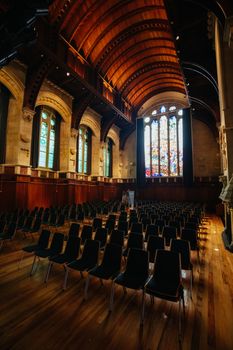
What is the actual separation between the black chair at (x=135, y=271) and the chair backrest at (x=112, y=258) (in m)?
0.21

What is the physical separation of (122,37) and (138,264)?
1439cm

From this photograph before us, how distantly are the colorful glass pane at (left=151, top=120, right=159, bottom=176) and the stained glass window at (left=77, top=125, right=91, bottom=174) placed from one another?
→ 6.90 m

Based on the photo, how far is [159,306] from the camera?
2947 millimetres

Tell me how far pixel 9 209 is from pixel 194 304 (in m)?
9.24

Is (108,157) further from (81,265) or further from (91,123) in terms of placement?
(81,265)

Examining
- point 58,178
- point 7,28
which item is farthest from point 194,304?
point 58,178

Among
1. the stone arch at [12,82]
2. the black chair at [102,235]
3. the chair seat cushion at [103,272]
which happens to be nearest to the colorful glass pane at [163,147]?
the stone arch at [12,82]

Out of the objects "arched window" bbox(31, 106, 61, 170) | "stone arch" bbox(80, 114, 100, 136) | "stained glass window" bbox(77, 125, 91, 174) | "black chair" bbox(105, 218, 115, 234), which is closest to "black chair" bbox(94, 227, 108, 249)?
"black chair" bbox(105, 218, 115, 234)

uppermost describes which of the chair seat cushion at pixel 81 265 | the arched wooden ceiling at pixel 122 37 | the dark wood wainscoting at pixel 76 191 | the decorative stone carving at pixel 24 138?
the arched wooden ceiling at pixel 122 37

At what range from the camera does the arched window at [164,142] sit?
1864 centimetres

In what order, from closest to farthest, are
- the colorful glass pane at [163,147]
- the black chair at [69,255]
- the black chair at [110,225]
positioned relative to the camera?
the black chair at [69,255], the black chair at [110,225], the colorful glass pane at [163,147]

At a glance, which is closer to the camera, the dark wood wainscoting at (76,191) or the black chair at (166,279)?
the black chair at (166,279)

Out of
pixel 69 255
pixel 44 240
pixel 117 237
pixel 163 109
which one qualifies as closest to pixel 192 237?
pixel 117 237

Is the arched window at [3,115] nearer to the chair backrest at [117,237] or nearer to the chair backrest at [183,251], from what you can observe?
the chair backrest at [117,237]
